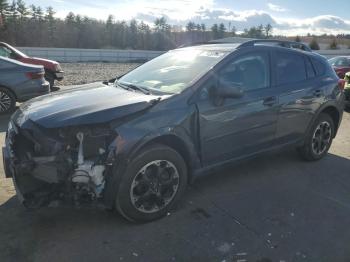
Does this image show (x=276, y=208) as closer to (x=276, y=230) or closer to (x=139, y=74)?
(x=276, y=230)

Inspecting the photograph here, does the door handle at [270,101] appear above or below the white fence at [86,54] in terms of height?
above

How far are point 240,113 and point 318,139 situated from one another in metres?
2.05

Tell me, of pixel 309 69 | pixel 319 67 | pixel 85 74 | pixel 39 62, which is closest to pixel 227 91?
pixel 309 69

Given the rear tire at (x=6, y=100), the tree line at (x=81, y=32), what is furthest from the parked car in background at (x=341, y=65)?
the tree line at (x=81, y=32)

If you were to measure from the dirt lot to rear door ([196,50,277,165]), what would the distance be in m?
0.54

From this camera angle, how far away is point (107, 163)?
3355 millimetres

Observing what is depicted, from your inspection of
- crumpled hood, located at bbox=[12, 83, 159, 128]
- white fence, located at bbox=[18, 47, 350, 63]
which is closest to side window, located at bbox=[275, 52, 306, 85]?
crumpled hood, located at bbox=[12, 83, 159, 128]

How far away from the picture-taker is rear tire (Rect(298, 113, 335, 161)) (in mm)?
5590

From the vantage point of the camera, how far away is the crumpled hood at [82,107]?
134 inches

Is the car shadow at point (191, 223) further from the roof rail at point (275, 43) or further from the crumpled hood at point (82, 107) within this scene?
the roof rail at point (275, 43)

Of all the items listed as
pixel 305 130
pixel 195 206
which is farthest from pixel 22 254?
pixel 305 130

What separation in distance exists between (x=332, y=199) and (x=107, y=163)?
9.19 ft

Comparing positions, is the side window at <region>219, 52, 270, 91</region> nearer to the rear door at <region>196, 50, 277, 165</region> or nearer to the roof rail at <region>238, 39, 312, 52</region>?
the rear door at <region>196, 50, 277, 165</region>

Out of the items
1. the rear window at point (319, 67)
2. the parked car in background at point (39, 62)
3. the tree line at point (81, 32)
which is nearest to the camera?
the rear window at point (319, 67)
